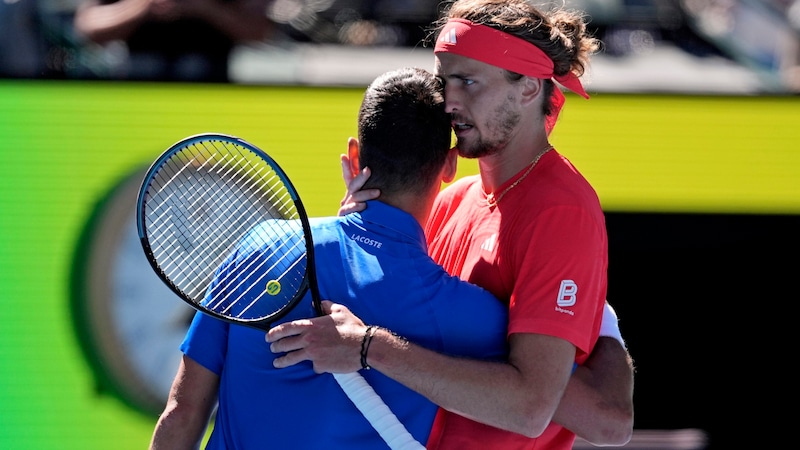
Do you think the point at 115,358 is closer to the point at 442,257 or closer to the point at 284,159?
the point at 284,159

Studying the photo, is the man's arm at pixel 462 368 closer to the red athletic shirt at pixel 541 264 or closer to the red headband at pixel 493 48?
the red athletic shirt at pixel 541 264

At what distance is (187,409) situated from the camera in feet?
7.84

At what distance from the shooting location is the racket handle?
2.28 metres

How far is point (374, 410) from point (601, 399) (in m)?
0.59

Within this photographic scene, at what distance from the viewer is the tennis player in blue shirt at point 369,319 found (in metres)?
2.33

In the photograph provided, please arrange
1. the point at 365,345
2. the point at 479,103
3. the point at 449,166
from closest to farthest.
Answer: the point at 365,345 < the point at 449,166 < the point at 479,103

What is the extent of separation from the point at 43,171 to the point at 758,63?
3.48 metres

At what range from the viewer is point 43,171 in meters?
4.70

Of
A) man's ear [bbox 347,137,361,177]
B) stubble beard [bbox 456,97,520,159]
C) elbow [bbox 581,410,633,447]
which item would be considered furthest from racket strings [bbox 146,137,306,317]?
elbow [bbox 581,410,633,447]

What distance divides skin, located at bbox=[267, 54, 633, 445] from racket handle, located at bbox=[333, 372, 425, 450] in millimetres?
68

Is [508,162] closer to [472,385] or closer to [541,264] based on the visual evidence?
[541,264]

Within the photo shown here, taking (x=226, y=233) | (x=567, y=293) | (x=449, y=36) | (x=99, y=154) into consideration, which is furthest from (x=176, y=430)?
(x=99, y=154)

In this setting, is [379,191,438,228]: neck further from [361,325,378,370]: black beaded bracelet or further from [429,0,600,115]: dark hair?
[429,0,600,115]: dark hair

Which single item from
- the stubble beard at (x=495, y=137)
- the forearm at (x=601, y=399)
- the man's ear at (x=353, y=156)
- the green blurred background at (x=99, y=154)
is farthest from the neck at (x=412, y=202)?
the green blurred background at (x=99, y=154)
